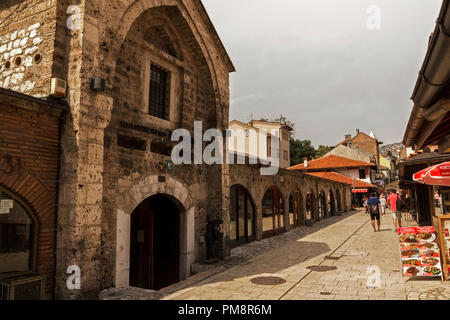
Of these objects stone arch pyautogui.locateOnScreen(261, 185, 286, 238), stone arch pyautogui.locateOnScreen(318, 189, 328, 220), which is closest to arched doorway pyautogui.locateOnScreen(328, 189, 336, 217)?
stone arch pyautogui.locateOnScreen(318, 189, 328, 220)

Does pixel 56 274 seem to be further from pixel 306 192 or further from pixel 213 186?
pixel 306 192

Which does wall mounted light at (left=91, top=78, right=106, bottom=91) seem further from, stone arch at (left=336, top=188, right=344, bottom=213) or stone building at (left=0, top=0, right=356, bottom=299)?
stone arch at (left=336, top=188, right=344, bottom=213)

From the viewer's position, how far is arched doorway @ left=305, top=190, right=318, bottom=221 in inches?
794

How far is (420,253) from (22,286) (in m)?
7.54

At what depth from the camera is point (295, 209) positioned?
18109 mm

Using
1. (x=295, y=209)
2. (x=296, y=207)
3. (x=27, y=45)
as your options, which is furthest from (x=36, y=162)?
(x=296, y=207)

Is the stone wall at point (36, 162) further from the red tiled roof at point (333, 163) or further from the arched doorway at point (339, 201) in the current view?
the red tiled roof at point (333, 163)

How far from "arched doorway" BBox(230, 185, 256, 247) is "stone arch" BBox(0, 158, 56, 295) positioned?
703cm

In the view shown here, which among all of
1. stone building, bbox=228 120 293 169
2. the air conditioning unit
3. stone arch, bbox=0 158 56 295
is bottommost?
the air conditioning unit

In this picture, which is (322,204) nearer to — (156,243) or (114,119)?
(156,243)

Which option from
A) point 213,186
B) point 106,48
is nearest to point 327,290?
point 213,186

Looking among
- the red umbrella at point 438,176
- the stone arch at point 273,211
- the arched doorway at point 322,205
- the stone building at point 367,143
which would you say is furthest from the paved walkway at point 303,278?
the stone building at point 367,143

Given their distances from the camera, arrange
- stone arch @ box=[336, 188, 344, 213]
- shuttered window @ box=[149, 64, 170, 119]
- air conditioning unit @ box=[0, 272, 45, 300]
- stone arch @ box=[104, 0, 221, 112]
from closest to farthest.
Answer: air conditioning unit @ box=[0, 272, 45, 300] < stone arch @ box=[104, 0, 221, 112] < shuttered window @ box=[149, 64, 170, 119] < stone arch @ box=[336, 188, 344, 213]

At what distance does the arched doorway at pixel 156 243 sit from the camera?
7844mm
